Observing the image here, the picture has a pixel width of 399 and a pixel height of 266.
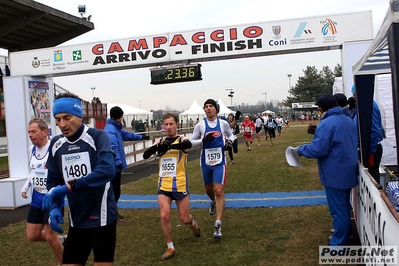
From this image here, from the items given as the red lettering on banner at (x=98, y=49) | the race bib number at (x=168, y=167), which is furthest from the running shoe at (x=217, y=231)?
the red lettering on banner at (x=98, y=49)

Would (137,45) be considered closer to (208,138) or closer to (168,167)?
(208,138)

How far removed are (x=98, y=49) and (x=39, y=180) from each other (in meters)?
5.48

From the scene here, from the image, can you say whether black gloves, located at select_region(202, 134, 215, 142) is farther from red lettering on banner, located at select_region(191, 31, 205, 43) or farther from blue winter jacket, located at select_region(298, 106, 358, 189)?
red lettering on banner, located at select_region(191, 31, 205, 43)

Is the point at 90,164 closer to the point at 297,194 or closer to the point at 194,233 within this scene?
the point at 194,233

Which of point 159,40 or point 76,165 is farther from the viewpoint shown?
point 159,40

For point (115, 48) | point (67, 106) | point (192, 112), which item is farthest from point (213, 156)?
point (192, 112)

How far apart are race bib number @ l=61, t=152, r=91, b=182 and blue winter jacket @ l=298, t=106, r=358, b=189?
8.98 feet

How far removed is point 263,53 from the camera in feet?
28.2

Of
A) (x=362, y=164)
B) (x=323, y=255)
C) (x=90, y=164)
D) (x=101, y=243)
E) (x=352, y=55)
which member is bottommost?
(x=323, y=255)

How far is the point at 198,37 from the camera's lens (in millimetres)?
8734

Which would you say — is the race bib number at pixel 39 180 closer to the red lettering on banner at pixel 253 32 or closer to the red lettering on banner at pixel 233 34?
the red lettering on banner at pixel 233 34

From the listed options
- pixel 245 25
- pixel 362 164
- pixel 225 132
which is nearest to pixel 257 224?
pixel 225 132

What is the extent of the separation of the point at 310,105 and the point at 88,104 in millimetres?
45325

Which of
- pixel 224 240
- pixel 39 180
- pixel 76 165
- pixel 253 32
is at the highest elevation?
pixel 253 32
